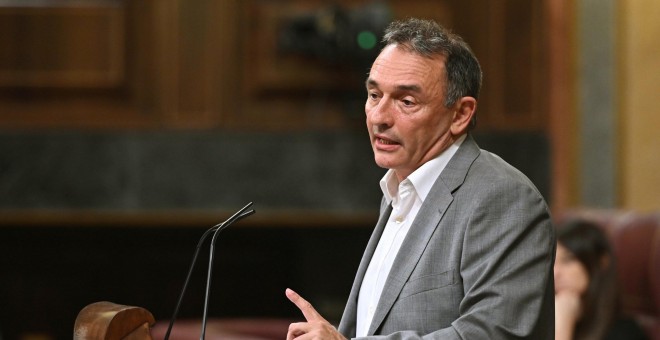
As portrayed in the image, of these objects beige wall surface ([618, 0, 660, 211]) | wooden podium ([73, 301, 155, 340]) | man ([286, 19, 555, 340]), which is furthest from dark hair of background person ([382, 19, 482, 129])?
beige wall surface ([618, 0, 660, 211])

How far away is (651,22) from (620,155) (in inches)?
22.9

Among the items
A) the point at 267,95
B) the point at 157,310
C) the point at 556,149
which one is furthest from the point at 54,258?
the point at 556,149

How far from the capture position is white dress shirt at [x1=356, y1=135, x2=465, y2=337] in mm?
1701

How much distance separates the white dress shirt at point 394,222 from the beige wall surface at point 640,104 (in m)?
2.98

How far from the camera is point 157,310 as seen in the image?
15.9 feet

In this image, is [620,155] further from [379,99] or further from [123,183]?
[379,99]

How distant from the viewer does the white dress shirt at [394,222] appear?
1.70 metres

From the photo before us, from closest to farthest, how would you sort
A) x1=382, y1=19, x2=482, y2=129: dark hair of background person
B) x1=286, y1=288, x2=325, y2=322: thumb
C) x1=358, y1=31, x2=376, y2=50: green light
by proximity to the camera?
x1=286, y1=288, x2=325, y2=322: thumb < x1=382, y1=19, x2=482, y2=129: dark hair of background person < x1=358, y1=31, x2=376, y2=50: green light

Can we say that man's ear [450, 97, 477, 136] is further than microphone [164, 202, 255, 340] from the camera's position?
Yes

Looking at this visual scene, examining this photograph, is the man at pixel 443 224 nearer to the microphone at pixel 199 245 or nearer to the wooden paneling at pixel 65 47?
the microphone at pixel 199 245

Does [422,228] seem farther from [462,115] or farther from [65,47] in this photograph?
[65,47]

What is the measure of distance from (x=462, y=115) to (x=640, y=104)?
10.2 feet

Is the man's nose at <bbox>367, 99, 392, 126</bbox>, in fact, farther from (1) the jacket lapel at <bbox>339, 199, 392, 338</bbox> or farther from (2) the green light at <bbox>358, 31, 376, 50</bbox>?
(2) the green light at <bbox>358, 31, 376, 50</bbox>

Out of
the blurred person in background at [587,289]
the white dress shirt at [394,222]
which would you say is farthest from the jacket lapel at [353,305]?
the blurred person in background at [587,289]
